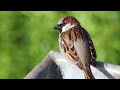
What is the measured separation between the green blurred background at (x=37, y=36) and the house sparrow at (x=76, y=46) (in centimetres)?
59

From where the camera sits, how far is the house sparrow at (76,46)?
2500 millimetres

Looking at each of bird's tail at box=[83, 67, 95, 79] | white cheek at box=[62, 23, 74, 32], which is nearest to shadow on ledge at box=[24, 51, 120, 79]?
bird's tail at box=[83, 67, 95, 79]

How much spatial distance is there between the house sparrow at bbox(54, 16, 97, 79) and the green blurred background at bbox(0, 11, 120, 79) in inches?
23.4

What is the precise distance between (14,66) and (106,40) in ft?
1.79

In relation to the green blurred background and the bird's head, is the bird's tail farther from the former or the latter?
the green blurred background

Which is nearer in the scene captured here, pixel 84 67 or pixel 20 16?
pixel 84 67

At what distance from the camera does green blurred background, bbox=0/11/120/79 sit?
128 inches

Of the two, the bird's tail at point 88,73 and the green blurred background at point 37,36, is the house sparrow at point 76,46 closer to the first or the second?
the bird's tail at point 88,73

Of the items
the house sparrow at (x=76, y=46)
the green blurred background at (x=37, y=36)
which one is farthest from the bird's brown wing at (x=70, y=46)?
the green blurred background at (x=37, y=36)

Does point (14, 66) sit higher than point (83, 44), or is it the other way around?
point (83, 44)

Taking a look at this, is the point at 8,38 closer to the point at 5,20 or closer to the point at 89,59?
the point at 5,20

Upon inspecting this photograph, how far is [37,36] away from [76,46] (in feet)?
2.49

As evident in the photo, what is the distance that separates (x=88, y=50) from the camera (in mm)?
2555
